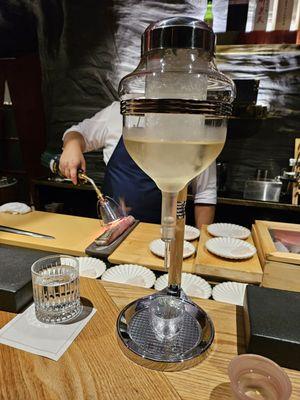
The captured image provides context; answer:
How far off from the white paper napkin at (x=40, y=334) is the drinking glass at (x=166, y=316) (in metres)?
0.15

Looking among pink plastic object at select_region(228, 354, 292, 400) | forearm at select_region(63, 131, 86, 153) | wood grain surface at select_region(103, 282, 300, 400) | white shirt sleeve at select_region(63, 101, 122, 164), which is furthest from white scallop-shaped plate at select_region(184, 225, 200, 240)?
white shirt sleeve at select_region(63, 101, 122, 164)

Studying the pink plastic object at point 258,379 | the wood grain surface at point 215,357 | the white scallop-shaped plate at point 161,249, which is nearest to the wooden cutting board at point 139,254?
the white scallop-shaped plate at point 161,249

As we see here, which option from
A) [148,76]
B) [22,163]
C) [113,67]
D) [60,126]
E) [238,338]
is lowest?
[22,163]

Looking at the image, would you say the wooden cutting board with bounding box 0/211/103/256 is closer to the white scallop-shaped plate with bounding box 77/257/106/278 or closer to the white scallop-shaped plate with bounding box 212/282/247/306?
the white scallop-shaped plate with bounding box 77/257/106/278

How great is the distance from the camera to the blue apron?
2.27m

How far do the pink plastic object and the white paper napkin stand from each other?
316 mm

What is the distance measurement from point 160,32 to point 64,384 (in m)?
0.61

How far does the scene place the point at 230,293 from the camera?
92 cm

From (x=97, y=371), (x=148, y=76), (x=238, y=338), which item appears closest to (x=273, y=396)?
(x=238, y=338)

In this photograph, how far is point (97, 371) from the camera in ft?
1.76

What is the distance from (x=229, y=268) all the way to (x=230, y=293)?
124 millimetres

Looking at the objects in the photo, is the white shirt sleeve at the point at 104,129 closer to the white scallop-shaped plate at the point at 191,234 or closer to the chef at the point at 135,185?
the chef at the point at 135,185

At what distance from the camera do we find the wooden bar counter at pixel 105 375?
0.49 metres

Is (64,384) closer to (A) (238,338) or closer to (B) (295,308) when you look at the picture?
(A) (238,338)
